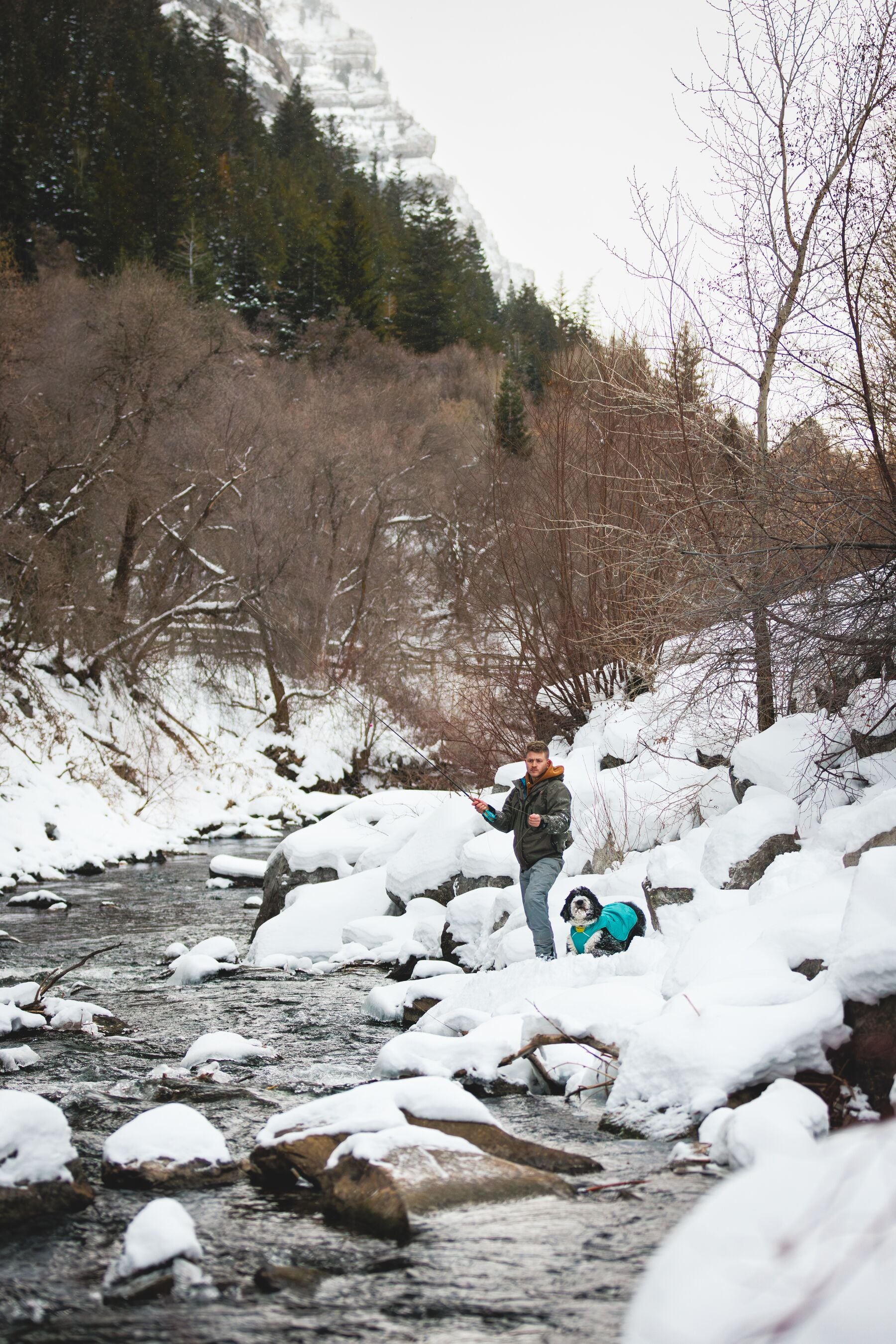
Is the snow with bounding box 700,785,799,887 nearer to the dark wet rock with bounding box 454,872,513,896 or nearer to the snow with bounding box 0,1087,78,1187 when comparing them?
the dark wet rock with bounding box 454,872,513,896

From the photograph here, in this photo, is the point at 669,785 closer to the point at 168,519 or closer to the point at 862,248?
the point at 862,248

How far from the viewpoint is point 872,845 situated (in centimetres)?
605

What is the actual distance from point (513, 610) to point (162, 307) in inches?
616

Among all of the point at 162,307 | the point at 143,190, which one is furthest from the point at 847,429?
the point at 143,190

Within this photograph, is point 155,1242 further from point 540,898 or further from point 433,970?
point 433,970

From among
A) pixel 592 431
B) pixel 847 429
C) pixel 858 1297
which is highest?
pixel 592 431

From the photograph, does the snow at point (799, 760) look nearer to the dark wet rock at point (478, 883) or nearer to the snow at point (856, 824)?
the snow at point (856, 824)

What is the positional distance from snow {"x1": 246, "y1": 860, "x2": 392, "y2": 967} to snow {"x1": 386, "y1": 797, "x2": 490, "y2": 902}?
389 millimetres

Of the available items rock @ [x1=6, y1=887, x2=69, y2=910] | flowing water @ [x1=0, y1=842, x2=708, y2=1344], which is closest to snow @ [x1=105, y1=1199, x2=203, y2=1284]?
flowing water @ [x1=0, y1=842, x2=708, y2=1344]

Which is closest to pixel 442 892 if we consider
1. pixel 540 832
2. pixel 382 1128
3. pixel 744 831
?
pixel 540 832

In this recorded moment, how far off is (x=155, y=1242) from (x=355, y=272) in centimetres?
4874

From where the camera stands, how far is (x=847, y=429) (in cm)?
789

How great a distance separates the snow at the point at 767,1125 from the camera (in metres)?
4.01

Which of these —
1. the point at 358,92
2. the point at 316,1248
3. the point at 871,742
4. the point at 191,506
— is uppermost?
the point at 358,92
